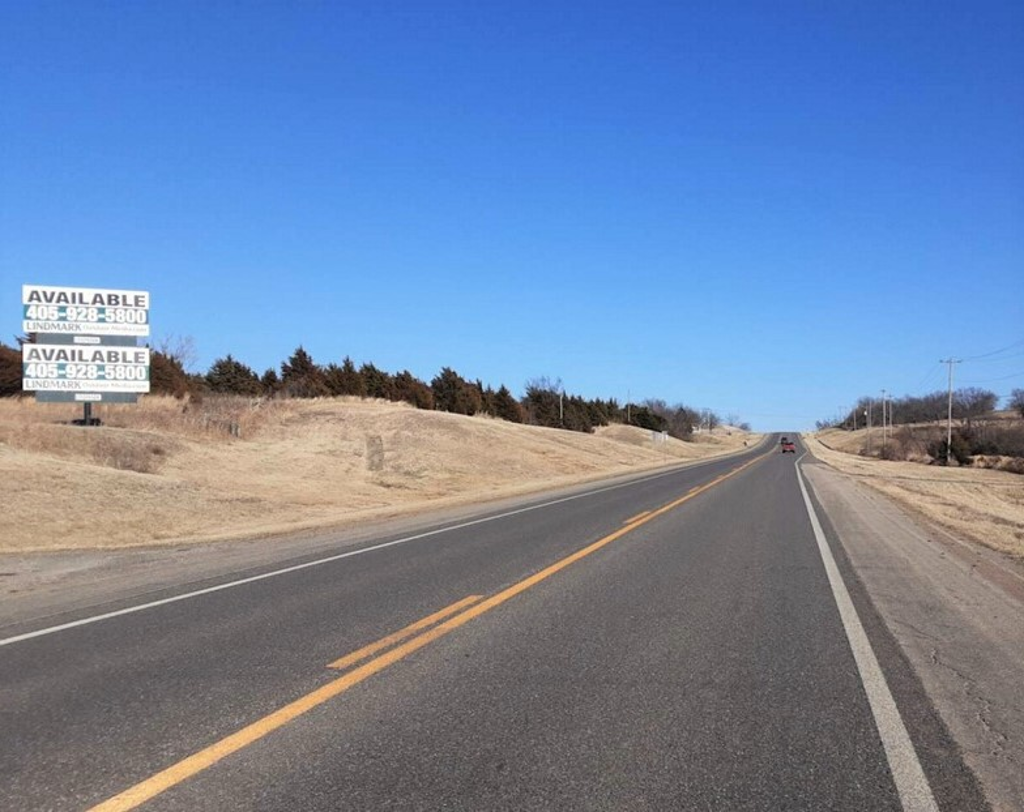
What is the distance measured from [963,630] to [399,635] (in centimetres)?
537

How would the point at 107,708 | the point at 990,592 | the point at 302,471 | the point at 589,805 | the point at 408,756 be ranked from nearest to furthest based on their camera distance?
the point at 589,805
the point at 408,756
the point at 107,708
the point at 990,592
the point at 302,471

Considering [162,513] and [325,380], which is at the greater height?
[325,380]

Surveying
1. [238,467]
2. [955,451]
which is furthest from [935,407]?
[238,467]

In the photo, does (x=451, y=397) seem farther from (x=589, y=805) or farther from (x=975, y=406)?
(x=975, y=406)

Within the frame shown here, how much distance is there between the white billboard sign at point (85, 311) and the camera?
2689 centimetres

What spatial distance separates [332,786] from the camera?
4160mm

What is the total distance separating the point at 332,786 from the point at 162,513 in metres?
17.2

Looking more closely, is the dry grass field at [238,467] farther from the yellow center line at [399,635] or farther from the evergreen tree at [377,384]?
the evergreen tree at [377,384]

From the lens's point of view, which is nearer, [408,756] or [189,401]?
[408,756]

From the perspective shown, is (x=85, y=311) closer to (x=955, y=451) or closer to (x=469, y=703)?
(x=469, y=703)

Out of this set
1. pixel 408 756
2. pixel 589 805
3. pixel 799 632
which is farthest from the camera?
pixel 799 632

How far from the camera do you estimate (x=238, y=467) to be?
3011 cm

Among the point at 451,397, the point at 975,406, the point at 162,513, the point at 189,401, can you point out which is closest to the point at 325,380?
the point at 451,397

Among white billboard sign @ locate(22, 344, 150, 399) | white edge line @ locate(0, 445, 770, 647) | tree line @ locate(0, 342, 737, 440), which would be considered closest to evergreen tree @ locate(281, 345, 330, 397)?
tree line @ locate(0, 342, 737, 440)
